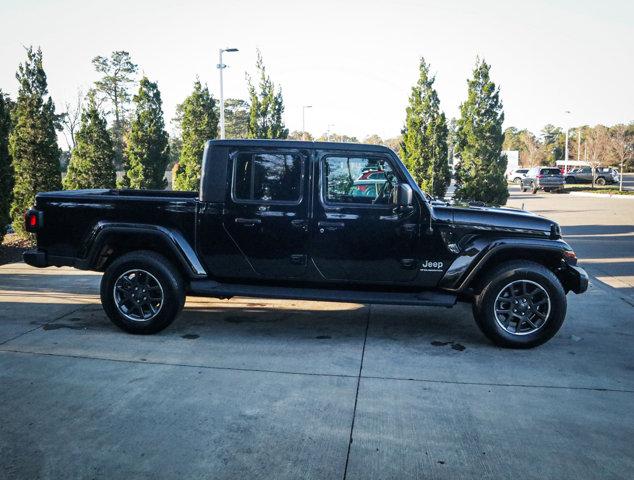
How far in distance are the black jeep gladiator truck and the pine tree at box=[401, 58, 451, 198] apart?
30.9ft

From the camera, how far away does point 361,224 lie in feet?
17.9

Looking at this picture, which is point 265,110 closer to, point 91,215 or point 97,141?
point 97,141

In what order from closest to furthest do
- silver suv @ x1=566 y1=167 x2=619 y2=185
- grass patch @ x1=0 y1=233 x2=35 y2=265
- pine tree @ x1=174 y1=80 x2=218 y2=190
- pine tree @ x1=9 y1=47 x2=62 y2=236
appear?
grass patch @ x1=0 y1=233 x2=35 y2=265 → pine tree @ x1=9 y1=47 x2=62 y2=236 → pine tree @ x1=174 y1=80 x2=218 y2=190 → silver suv @ x1=566 y1=167 x2=619 y2=185

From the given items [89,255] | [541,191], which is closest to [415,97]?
[89,255]

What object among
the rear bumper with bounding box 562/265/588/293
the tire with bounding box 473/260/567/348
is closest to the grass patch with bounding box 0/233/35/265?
the tire with bounding box 473/260/567/348

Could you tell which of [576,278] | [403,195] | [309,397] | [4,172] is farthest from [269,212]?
[4,172]

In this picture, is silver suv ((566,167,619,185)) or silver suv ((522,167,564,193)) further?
silver suv ((566,167,619,185))

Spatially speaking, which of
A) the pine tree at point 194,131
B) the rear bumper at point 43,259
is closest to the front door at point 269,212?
the rear bumper at point 43,259

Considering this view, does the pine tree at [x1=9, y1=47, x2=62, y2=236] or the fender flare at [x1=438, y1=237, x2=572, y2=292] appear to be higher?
the pine tree at [x1=9, y1=47, x2=62, y2=236]

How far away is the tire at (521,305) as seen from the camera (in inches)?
209

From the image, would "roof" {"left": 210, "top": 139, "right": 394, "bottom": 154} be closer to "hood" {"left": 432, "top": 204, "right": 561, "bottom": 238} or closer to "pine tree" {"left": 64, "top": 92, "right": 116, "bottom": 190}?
"hood" {"left": 432, "top": 204, "right": 561, "bottom": 238}

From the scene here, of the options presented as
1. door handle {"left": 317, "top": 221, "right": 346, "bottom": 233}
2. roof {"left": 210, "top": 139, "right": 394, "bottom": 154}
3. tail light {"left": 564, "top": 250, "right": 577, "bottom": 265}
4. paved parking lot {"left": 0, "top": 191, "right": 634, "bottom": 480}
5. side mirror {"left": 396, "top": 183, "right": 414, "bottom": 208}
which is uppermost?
roof {"left": 210, "top": 139, "right": 394, "bottom": 154}

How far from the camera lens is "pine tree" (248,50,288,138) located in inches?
835

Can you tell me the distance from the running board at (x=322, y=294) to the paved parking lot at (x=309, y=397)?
1.58 ft
